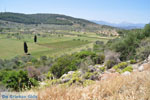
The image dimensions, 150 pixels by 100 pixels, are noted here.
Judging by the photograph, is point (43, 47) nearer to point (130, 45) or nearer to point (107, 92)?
point (130, 45)

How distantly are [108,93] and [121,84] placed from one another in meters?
0.43

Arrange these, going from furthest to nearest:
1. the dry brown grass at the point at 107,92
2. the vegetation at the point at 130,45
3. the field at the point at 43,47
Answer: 1. the field at the point at 43,47
2. the vegetation at the point at 130,45
3. the dry brown grass at the point at 107,92

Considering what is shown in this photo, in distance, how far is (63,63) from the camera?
17.0m

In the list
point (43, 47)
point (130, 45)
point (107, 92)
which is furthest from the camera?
point (43, 47)

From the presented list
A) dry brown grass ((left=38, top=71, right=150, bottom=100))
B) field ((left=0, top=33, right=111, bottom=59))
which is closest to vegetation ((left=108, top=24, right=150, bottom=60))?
dry brown grass ((left=38, top=71, right=150, bottom=100))

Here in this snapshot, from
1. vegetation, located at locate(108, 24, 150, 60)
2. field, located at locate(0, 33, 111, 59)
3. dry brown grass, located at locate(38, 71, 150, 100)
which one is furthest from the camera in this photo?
field, located at locate(0, 33, 111, 59)

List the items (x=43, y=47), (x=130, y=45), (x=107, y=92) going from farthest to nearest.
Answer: (x=43, y=47)
(x=130, y=45)
(x=107, y=92)

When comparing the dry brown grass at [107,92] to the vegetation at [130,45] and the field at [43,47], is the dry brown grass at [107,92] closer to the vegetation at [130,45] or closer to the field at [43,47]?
the vegetation at [130,45]

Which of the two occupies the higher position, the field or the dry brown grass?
the dry brown grass

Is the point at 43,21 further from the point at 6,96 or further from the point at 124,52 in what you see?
the point at 6,96

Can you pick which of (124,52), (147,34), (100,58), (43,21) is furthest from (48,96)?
(43,21)

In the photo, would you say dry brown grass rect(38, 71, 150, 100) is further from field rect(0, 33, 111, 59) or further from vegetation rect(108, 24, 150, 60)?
field rect(0, 33, 111, 59)

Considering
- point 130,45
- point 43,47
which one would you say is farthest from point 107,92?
point 43,47

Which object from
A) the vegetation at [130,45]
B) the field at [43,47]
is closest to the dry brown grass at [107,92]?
the vegetation at [130,45]
